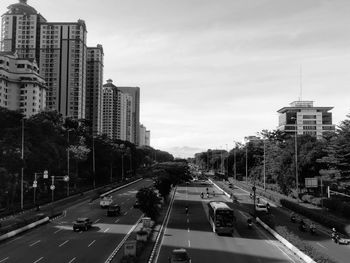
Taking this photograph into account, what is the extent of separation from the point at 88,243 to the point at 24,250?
5.29 m

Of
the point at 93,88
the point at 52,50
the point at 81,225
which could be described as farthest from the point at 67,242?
the point at 93,88

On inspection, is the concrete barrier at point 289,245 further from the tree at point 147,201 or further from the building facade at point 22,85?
the building facade at point 22,85

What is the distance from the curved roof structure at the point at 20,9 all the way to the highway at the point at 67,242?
126 metres

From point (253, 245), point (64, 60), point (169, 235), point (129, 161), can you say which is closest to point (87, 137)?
point (129, 161)

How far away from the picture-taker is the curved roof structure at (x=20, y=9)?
158 metres

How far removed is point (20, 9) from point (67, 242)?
473ft

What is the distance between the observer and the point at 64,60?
162250mm

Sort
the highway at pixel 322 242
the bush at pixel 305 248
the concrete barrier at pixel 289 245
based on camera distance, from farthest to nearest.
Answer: the highway at pixel 322 242 < the concrete barrier at pixel 289 245 < the bush at pixel 305 248

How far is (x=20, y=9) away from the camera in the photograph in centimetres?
15938

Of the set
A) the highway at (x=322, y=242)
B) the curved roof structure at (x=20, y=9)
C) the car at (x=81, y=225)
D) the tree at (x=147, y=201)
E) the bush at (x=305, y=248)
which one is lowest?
the highway at (x=322, y=242)

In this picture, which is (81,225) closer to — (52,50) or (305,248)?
(305,248)

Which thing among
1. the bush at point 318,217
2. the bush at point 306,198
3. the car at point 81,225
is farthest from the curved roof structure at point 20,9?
the car at point 81,225

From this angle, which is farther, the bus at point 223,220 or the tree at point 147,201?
the tree at point 147,201

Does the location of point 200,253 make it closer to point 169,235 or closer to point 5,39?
point 169,235
